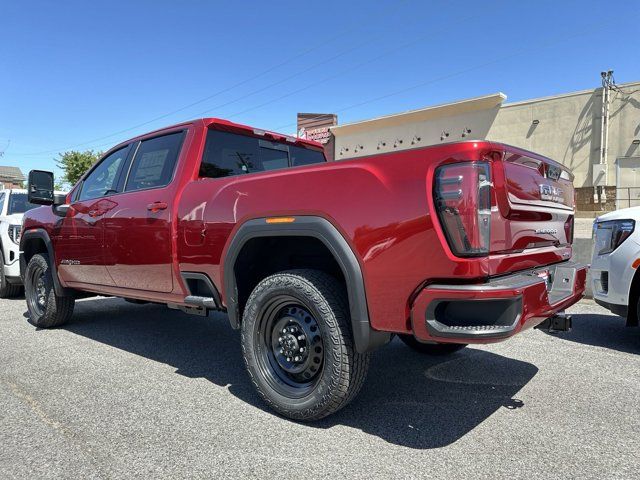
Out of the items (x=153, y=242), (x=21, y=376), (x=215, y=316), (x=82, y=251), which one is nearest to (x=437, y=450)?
(x=153, y=242)

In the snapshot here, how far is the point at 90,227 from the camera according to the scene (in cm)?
456

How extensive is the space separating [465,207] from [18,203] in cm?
873

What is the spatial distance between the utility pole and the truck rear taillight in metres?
24.9

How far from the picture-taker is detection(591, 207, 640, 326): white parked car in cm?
420

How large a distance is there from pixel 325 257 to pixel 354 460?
1.27 meters

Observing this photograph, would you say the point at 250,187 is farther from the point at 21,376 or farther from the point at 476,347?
the point at 476,347

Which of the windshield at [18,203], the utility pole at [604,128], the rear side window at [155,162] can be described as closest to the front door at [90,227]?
the rear side window at [155,162]

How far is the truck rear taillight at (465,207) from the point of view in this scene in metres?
2.27

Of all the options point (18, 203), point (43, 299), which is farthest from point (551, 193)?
point (18, 203)

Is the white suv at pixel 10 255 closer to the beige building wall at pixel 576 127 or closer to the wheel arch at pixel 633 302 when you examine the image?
the wheel arch at pixel 633 302

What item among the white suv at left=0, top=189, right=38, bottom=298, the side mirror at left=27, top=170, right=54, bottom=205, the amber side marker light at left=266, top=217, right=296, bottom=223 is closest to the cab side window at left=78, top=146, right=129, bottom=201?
the side mirror at left=27, top=170, right=54, bottom=205

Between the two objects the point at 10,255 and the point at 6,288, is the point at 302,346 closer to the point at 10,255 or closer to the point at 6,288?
the point at 10,255

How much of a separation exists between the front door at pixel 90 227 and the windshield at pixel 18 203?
13.7 ft

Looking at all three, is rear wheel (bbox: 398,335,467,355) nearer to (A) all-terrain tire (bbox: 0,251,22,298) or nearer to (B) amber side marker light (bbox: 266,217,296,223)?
(B) amber side marker light (bbox: 266,217,296,223)
